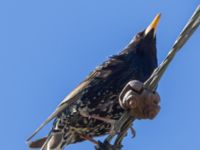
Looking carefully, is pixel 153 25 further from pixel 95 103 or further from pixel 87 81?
pixel 95 103

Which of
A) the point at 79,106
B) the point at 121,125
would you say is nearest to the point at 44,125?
the point at 79,106

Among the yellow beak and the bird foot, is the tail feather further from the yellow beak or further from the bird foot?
the bird foot

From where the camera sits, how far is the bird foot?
3.11 metres

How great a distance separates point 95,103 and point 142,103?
7.59ft

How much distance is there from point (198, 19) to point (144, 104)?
516 millimetres

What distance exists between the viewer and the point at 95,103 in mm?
5418

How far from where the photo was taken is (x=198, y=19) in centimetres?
281

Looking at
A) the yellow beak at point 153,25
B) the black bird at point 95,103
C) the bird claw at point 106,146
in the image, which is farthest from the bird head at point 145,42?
the bird claw at point 106,146

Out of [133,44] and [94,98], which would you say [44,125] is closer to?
[94,98]

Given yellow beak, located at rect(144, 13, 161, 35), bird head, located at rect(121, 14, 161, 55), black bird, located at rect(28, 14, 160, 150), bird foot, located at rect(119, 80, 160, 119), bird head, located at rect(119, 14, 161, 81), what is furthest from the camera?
yellow beak, located at rect(144, 13, 161, 35)

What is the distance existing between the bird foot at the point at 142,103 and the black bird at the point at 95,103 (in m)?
2.18

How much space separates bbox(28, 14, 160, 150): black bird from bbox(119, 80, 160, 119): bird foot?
85.6 inches

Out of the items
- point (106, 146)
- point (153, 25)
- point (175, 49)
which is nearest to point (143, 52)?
point (153, 25)

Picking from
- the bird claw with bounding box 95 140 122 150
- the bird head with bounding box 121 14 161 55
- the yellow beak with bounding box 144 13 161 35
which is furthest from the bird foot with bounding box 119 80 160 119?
the yellow beak with bounding box 144 13 161 35
